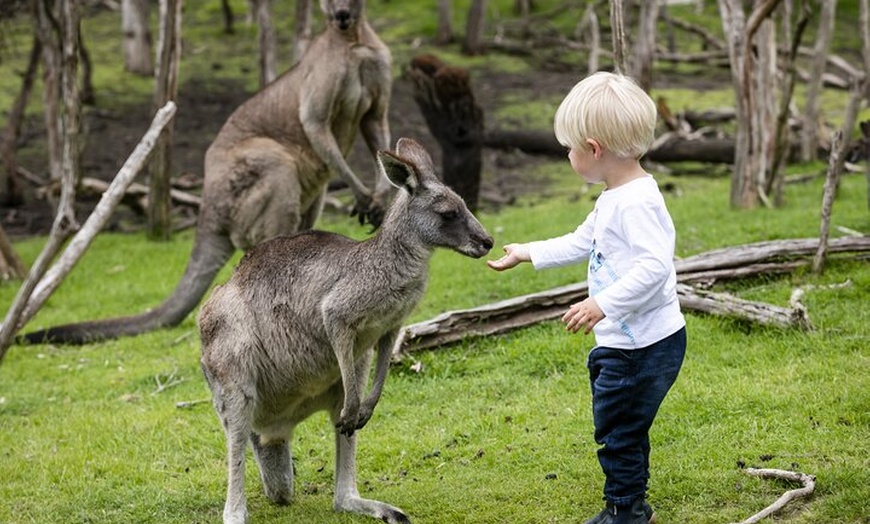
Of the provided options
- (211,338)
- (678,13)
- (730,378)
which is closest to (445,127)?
(730,378)

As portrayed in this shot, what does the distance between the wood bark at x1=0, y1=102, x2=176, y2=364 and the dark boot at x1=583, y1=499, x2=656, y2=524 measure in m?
2.18

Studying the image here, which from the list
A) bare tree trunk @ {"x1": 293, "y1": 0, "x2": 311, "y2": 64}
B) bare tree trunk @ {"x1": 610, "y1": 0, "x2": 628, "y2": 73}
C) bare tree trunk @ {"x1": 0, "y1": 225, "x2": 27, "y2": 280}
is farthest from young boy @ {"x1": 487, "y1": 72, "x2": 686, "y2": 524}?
bare tree trunk @ {"x1": 293, "y1": 0, "x2": 311, "y2": 64}

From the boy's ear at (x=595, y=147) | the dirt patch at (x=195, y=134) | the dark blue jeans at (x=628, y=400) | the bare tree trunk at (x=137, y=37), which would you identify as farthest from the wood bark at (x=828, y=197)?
the bare tree trunk at (x=137, y=37)

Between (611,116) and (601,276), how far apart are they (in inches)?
17.8

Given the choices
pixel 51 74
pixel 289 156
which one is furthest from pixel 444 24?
pixel 289 156

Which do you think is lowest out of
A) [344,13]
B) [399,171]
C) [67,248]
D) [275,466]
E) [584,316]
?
[275,466]

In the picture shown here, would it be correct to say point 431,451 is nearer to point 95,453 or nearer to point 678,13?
point 95,453

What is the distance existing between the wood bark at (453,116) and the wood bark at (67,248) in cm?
390

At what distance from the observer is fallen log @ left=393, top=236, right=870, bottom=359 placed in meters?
5.36

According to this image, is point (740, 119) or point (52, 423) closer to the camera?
point (52, 423)

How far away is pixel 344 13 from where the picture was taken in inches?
250

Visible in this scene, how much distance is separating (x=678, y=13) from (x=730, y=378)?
12.2 metres

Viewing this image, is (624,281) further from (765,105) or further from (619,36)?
(765,105)

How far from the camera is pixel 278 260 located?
156 inches
